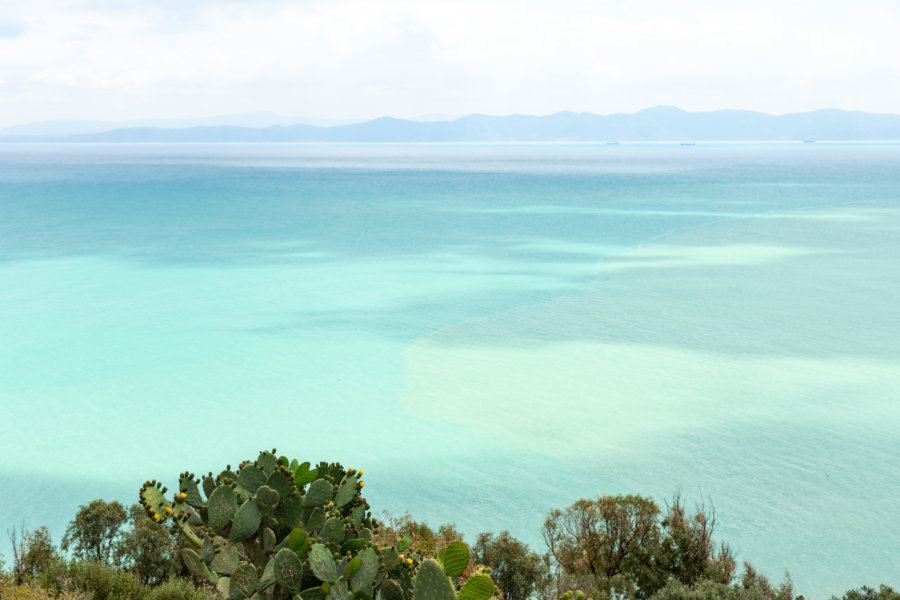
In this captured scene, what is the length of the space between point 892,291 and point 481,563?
117 ft

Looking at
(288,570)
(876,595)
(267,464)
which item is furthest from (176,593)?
(876,595)

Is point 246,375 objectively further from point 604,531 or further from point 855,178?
point 855,178

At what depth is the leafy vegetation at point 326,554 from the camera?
568 centimetres

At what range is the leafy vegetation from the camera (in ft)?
18.6

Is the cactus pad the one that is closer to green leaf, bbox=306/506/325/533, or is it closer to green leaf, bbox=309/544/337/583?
green leaf, bbox=306/506/325/533

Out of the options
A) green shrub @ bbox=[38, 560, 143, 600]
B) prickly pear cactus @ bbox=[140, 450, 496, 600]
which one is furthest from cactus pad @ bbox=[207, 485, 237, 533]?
green shrub @ bbox=[38, 560, 143, 600]

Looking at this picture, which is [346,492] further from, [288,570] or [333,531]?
[288,570]

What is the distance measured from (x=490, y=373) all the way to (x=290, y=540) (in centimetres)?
2175

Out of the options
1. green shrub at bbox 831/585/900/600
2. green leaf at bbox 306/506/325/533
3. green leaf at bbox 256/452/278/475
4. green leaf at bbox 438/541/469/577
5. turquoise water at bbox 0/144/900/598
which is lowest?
turquoise water at bbox 0/144/900/598

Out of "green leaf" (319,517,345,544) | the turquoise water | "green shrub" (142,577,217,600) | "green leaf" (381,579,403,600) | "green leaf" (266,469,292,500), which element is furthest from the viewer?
the turquoise water

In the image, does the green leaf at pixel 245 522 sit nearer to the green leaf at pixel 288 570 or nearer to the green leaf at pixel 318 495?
the green leaf at pixel 318 495

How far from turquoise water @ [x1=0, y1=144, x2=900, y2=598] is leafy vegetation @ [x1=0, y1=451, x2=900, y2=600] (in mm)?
2848

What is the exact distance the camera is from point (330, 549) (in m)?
5.97

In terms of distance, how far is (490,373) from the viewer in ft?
90.7
